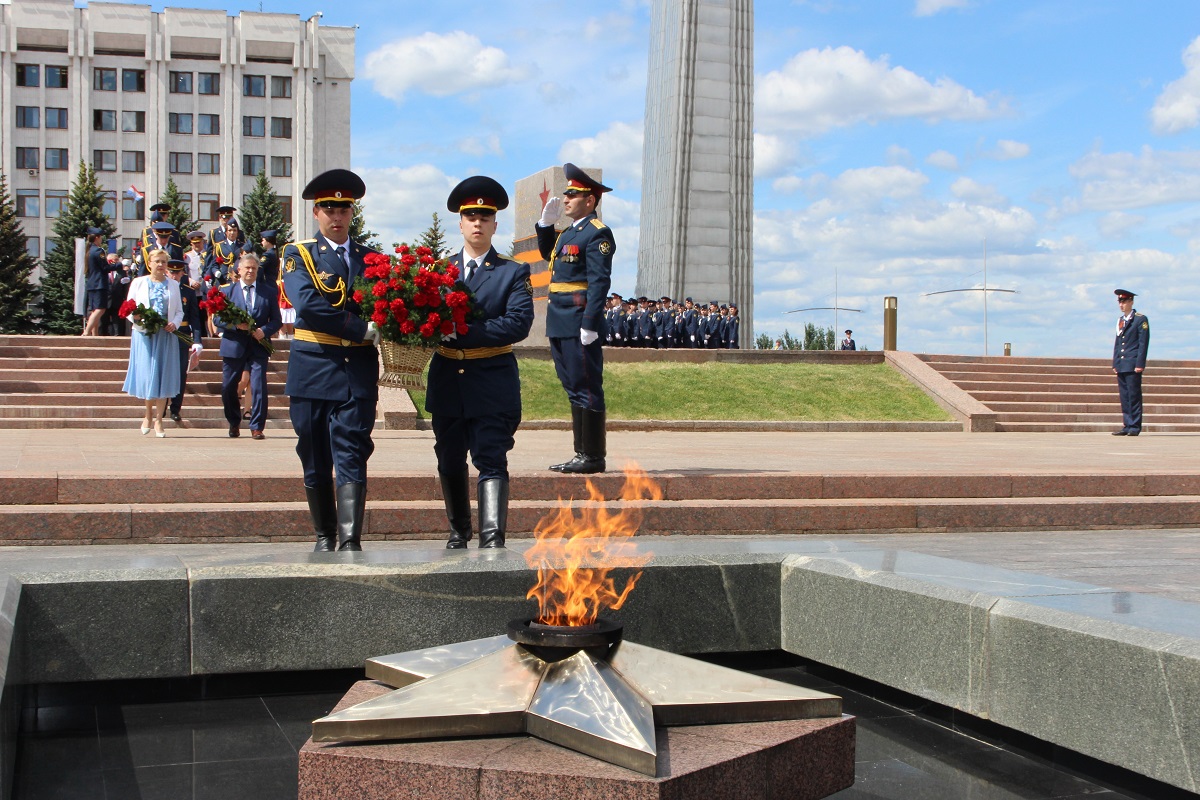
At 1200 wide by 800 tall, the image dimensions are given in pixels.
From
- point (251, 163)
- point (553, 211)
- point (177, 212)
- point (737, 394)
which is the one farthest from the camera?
point (251, 163)

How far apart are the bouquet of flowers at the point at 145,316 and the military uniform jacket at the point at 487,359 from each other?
6.95 meters

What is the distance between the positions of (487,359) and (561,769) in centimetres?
331

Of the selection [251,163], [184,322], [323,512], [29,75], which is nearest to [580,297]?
[323,512]

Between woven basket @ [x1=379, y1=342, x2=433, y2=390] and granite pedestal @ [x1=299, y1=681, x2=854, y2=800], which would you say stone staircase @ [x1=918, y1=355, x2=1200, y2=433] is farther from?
granite pedestal @ [x1=299, y1=681, x2=854, y2=800]

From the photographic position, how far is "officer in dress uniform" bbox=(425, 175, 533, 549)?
5.79 meters

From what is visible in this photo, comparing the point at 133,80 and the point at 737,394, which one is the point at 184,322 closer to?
the point at 737,394

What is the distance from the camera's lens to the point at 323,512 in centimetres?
592

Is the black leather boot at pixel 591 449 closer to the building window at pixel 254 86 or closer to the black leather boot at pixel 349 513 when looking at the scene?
the black leather boot at pixel 349 513

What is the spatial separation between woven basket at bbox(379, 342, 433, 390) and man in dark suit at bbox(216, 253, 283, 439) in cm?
689

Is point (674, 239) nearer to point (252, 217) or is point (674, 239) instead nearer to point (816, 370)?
point (252, 217)

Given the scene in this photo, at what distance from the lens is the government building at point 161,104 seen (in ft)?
230

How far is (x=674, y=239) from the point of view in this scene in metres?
52.7

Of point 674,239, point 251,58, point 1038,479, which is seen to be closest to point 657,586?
point 1038,479

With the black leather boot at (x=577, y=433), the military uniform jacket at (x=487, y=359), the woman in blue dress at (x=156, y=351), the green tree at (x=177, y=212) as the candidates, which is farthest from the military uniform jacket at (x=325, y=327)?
the green tree at (x=177, y=212)
